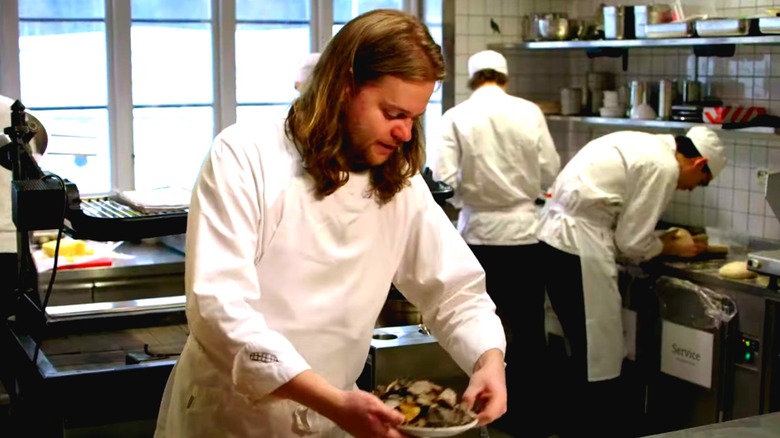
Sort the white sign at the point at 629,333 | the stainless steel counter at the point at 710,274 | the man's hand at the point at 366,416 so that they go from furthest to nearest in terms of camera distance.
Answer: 1. the white sign at the point at 629,333
2. the stainless steel counter at the point at 710,274
3. the man's hand at the point at 366,416

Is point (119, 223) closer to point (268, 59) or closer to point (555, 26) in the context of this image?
point (268, 59)

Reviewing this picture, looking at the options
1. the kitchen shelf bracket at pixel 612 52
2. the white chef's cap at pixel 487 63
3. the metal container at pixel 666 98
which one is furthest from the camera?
the kitchen shelf bracket at pixel 612 52

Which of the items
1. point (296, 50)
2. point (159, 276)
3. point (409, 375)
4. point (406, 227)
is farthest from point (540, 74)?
point (406, 227)

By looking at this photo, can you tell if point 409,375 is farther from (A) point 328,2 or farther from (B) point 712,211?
(A) point 328,2

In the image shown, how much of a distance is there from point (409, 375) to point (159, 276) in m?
2.07

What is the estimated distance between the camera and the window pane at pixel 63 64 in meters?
4.66

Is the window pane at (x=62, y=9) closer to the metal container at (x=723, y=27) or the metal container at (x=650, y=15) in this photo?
the metal container at (x=650, y=15)

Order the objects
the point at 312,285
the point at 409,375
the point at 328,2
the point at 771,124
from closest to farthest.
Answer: the point at 312,285
the point at 409,375
the point at 771,124
the point at 328,2

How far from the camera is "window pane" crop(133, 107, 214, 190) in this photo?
4992 millimetres

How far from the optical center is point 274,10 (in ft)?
17.1

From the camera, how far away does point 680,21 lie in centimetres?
448

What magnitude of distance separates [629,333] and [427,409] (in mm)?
3030

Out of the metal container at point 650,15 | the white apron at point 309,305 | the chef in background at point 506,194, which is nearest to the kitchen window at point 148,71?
the chef in background at point 506,194

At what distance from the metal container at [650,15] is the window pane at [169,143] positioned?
2.04 metres
